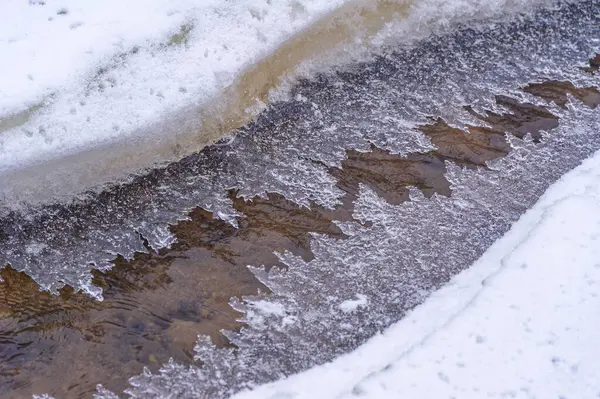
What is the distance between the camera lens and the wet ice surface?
396 centimetres

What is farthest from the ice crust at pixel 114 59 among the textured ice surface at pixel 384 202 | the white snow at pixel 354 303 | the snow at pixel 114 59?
the white snow at pixel 354 303

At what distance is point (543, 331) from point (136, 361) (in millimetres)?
2407

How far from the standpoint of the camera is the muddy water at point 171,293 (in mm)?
3852

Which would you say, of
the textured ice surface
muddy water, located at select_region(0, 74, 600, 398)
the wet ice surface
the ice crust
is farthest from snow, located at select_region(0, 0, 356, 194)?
muddy water, located at select_region(0, 74, 600, 398)

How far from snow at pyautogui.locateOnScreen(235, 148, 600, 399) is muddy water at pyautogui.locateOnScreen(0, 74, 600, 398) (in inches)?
28.5

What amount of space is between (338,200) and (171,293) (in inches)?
55.9

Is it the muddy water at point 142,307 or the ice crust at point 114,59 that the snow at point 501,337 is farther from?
the ice crust at point 114,59

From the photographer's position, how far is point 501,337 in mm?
3789

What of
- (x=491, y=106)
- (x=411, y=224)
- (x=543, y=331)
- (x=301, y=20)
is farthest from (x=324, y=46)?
(x=543, y=331)

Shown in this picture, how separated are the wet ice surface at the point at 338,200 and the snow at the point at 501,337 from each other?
0.47 ft

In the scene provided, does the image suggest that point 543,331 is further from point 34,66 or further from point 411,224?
point 34,66

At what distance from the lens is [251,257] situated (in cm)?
444

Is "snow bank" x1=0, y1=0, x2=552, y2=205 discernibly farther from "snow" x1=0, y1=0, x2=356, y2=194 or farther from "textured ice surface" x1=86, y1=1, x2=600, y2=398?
"textured ice surface" x1=86, y1=1, x2=600, y2=398

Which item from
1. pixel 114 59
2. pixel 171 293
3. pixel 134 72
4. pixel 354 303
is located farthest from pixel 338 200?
pixel 114 59
